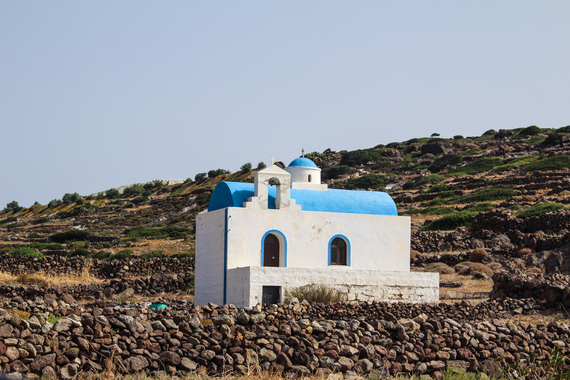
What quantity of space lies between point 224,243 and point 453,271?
34.0ft

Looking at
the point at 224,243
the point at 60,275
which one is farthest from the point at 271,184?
the point at 60,275

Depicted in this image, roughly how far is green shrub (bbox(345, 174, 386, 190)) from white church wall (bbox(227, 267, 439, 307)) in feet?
131

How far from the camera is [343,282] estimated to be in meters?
21.1

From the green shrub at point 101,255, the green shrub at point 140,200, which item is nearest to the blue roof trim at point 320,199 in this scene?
the green shrub at point 101,255

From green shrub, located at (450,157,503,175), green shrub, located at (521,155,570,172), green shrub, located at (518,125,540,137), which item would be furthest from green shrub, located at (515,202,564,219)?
green shrub, located at (518,125,540,137)

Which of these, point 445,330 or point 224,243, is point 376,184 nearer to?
point 224,243

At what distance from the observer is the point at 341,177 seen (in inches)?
2778

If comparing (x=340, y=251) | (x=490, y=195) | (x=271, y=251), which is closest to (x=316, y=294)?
(x=271, y=251)

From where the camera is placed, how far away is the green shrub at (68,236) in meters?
50.3

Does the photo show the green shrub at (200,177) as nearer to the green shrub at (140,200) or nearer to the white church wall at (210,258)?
the green shrub at (140,200)

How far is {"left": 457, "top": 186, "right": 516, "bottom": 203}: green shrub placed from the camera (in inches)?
1898

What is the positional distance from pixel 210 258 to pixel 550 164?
41109mm

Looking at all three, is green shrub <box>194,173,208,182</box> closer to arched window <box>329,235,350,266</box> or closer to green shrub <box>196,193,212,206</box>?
green shrub <box>196,193,212,206</box>

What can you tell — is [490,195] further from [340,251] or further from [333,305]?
[333,305]
